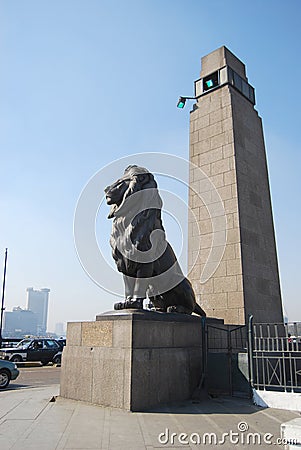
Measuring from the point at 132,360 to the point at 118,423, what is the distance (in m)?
1.20

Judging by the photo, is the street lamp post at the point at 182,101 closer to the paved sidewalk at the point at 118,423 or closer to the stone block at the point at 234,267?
the stone block at the point at 234,267

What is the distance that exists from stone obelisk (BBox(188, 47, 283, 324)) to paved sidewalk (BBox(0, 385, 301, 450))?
14.0 ft

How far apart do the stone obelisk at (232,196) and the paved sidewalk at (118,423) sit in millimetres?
4275

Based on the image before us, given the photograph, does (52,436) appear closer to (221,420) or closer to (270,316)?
(221,420)

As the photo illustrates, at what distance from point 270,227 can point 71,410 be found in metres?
9.12

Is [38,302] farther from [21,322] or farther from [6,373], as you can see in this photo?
[6,373]

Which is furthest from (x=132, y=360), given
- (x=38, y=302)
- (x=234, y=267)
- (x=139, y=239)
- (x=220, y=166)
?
(x=38, y=302)

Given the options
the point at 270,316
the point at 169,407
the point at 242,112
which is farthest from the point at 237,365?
the point at 242,112

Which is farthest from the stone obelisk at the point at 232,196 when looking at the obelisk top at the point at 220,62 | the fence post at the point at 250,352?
the fence post at the point at 250,352

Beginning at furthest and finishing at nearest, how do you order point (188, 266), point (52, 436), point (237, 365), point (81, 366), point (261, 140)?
point (261, 140)
point (188, 266)
point (237, 365)
point (81, 366)
point (52, 436)

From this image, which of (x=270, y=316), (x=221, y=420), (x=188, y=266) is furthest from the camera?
(x=188, y=266)

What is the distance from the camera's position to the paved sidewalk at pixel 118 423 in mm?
4910

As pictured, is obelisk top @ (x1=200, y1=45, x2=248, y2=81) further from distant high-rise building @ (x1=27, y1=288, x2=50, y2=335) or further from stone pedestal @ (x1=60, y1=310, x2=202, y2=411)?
distant high-rise building @ (x1=27, y1=288, x2=50, y2=335)

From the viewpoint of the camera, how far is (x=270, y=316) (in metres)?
12.2
